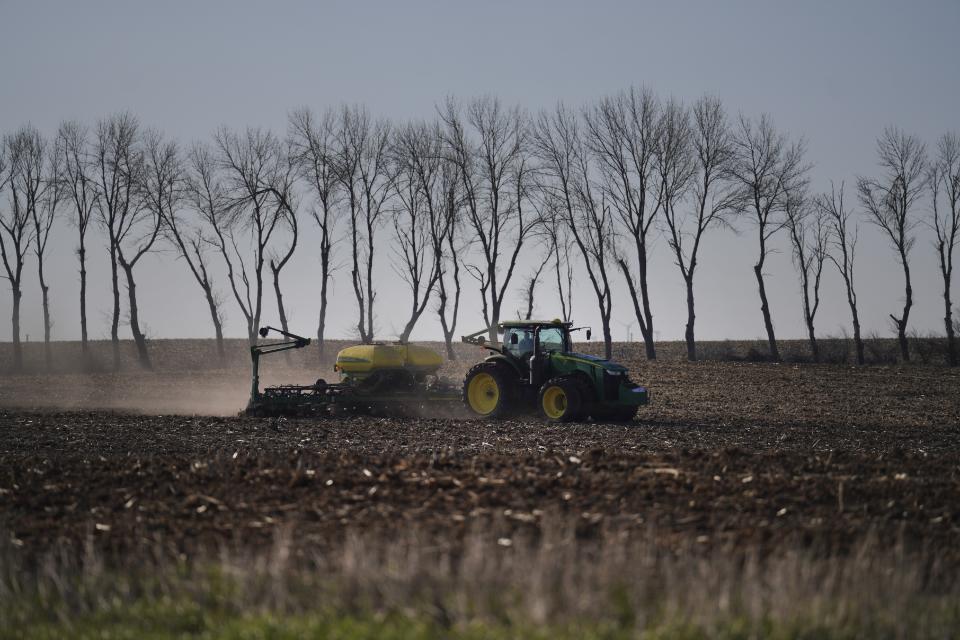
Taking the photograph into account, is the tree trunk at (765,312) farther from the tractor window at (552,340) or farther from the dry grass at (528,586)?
the dry grass at (528,586)

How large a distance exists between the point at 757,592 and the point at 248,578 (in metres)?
3.52

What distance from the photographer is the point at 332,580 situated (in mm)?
6926

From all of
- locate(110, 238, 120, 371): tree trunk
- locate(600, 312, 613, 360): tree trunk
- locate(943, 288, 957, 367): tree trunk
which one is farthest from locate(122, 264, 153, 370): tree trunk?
locate(943, 288, 957, 367): tree trunk

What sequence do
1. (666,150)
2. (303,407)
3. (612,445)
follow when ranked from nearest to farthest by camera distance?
1. (612,445)
2. (303,407)
3. (666,150)

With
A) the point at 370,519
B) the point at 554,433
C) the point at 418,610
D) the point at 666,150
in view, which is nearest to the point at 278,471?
the point at 370,519

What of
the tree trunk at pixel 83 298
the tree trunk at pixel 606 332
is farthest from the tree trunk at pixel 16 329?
the tree trunk at pixel 606 332

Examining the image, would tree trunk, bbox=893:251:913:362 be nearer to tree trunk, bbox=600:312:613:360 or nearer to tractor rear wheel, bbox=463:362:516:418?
tree trunk, bbox=600:312:613:360

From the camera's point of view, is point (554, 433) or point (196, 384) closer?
point (554, 433)

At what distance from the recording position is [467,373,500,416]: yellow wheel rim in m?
22.2

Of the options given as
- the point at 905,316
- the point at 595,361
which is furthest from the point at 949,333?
the point at 595,361

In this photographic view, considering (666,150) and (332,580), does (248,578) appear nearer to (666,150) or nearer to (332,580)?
(332,580)

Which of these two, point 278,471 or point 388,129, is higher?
point 388,129

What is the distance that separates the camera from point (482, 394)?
886 inches

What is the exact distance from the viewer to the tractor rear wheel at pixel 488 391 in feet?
71.2
